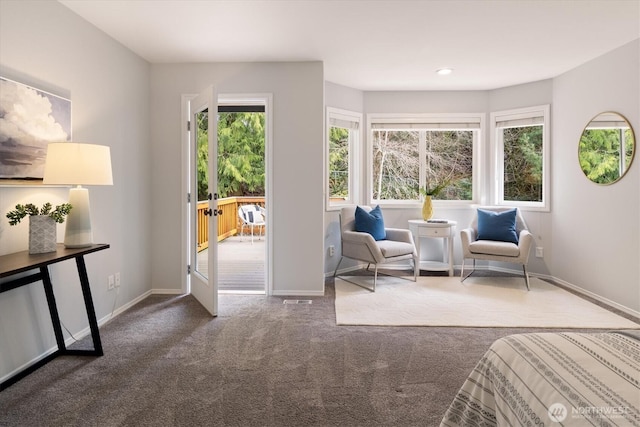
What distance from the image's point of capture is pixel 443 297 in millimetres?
3758

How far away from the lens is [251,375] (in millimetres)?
2178

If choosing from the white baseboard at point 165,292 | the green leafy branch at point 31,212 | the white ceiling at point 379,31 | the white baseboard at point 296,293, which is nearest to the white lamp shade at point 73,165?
the green leafy branch at point 31,212

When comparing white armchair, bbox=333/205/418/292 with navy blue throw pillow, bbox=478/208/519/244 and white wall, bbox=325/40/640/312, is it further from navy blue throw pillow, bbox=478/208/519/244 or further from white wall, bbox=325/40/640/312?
navy blue throw pillow, bbox=478/208/519/244

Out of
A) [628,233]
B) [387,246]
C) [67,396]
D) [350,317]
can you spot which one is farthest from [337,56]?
[67,396]

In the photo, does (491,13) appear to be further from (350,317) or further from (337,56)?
(350,317)

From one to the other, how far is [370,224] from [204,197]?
1913 millimetres

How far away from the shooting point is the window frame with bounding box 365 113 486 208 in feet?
16.6

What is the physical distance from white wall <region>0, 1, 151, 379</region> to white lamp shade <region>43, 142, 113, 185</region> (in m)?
0.28

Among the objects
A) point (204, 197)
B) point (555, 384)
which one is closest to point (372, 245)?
point (204, 197)

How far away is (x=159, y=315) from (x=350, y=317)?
1.64 metres

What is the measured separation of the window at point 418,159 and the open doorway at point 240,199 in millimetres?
1727

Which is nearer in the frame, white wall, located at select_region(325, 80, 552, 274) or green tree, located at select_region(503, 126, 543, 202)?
green tree, located at select_region(503, 126, 543, 202)

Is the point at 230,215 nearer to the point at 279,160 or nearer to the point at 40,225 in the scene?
the point at 279,160

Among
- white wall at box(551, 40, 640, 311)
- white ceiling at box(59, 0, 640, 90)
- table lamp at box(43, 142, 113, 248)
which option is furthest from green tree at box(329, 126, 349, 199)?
table lamp at box(43, 142, 113, 248)
